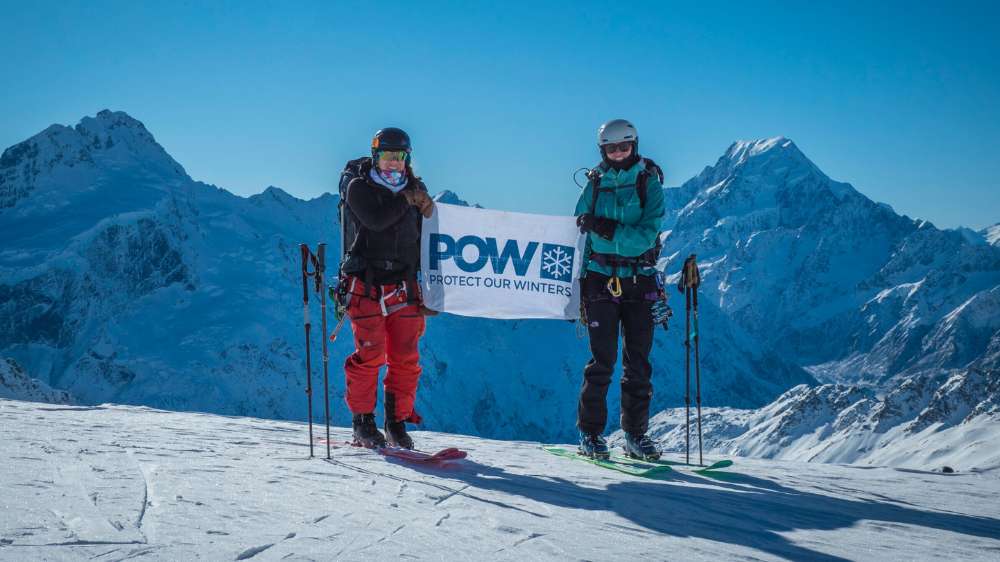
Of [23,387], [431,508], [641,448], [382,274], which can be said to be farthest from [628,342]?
[23,387]

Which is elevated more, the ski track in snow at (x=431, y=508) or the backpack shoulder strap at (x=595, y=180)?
the backpack shoulder strap at (x=595, y=180)

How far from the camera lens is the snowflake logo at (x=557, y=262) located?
408 inches

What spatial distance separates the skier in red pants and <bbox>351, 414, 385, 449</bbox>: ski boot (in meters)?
0.01

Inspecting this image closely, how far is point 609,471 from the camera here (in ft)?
25.1

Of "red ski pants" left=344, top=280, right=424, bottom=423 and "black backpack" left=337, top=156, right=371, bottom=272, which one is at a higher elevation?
"black backpack" left=337, top=156, right=371, bottom=272

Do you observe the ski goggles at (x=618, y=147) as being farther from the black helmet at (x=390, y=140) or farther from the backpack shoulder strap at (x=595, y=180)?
the black helmet at (x=390, y=140)

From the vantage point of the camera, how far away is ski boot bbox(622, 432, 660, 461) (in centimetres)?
842

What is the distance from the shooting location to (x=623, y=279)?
844 cm

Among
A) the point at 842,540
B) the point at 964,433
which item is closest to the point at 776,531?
the point at 842,540

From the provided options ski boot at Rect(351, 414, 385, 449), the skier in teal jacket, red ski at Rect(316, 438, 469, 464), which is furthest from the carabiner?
ski boot at Rect(351, 414, 385, 449)

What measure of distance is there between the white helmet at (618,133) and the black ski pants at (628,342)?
1.40 meters

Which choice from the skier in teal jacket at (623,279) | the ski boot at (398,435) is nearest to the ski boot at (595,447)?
the skier in teal jacket at (623,279)

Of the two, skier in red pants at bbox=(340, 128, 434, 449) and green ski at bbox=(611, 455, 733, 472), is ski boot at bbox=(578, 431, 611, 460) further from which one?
skier in red pants at bbox=(340, 128, 434, 449)

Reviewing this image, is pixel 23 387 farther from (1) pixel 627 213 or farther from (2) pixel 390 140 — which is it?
(1) pixel 627 213
